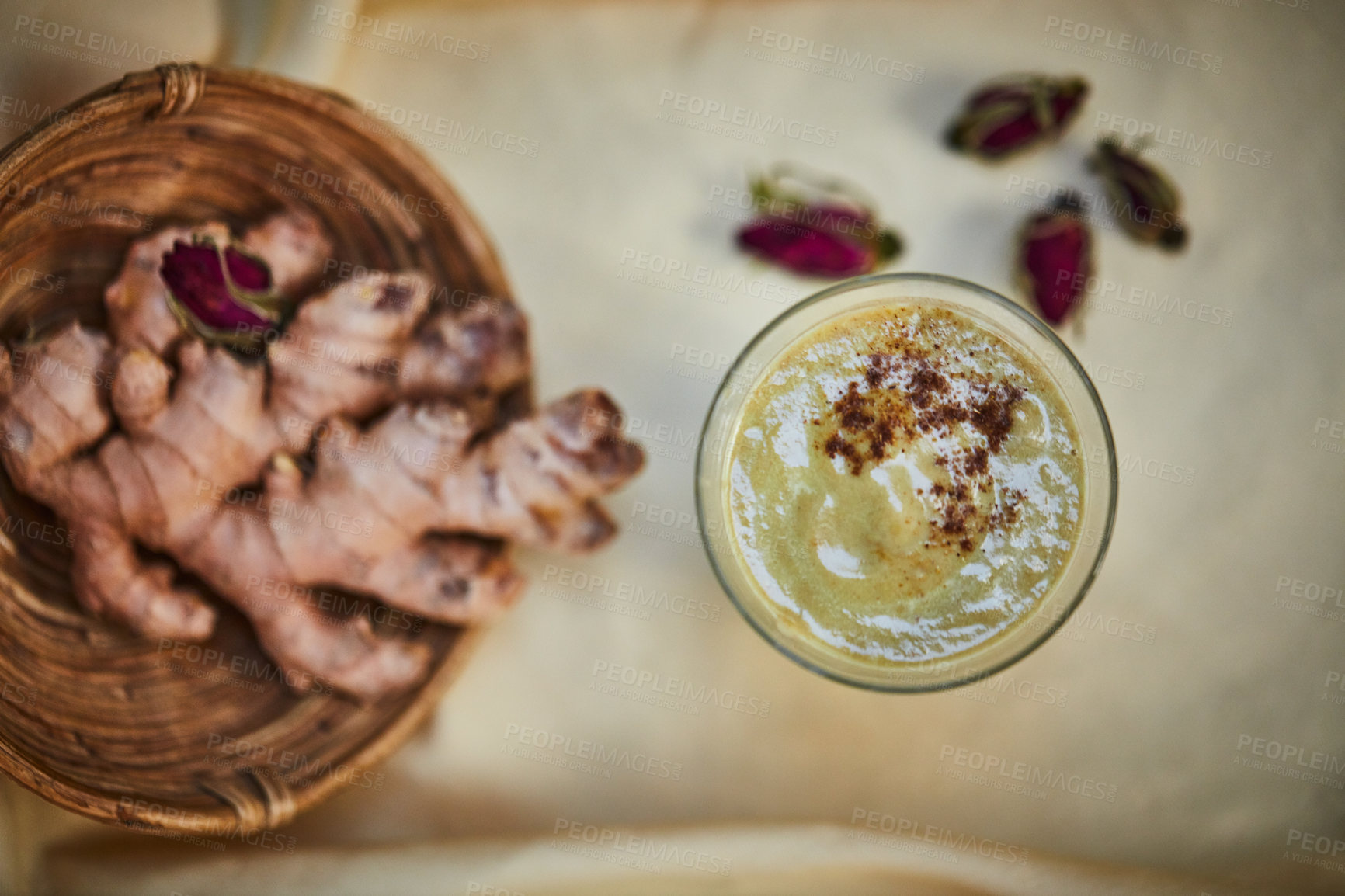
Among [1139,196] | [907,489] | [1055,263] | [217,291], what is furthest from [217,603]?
[1139,196]

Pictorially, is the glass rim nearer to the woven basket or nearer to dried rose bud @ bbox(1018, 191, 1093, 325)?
dried rose bud @ bbox(1018, 191, 1093, 325)

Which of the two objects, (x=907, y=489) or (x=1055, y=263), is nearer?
(x=907, y=489)

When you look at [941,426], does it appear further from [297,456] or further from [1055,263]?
[297,456]

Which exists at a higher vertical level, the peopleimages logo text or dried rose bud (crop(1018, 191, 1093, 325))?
the peopleimages logo text

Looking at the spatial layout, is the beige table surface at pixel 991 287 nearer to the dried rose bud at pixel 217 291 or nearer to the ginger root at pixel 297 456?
the ginger root at pixel 297 456

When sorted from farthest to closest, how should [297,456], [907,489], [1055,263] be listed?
[1055,263], [297,456], [907,489]

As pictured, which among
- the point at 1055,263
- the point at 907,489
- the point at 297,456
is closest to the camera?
the point at 907,489

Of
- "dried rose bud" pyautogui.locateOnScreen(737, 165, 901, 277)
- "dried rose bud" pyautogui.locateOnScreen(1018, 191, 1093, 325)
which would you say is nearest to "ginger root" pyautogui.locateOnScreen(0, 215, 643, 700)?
"dried rose bud" pyautogui.locateOnScreen(737, 165, 901, 277)

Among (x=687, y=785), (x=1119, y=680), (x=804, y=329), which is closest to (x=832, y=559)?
A: (x=804, y=329)
